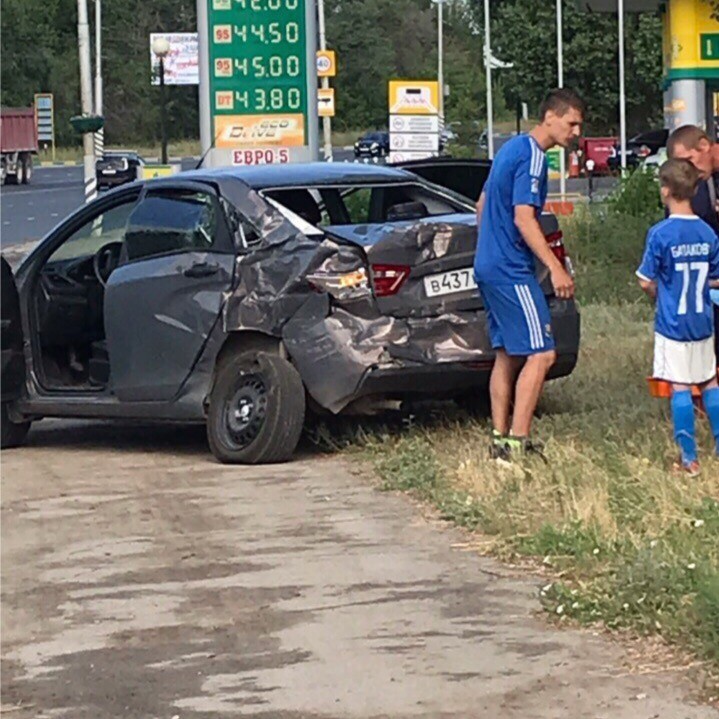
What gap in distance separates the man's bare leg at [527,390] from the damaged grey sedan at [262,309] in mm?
687

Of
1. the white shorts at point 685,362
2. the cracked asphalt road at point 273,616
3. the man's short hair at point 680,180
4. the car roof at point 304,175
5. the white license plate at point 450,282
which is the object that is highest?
the car roof at point 304,175

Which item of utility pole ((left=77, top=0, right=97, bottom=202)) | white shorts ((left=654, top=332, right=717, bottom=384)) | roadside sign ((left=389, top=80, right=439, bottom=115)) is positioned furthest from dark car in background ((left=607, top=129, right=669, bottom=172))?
white shorts ((left=654, top=332, right=717, bottom=384))

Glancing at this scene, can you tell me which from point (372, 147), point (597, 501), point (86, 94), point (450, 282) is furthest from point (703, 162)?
point (372, 147)

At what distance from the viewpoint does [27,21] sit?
92.2m

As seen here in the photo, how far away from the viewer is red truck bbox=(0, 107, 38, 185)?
64.0 metres

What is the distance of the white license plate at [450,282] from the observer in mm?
9680

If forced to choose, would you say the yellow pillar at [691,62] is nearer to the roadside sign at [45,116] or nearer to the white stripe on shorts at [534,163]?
the white stripe on shorts at [534,163]

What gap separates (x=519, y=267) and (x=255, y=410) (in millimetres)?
1562

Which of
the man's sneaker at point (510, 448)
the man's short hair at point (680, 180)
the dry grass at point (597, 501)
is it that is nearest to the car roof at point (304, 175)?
the dry grass at point (597, 501)

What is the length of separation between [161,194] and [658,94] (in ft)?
189

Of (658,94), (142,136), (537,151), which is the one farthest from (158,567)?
(142,136)

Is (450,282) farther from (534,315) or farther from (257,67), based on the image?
(257,67)

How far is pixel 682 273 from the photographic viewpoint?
28.5 feet

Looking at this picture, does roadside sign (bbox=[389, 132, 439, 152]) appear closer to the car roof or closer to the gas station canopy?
the gas station canopy
